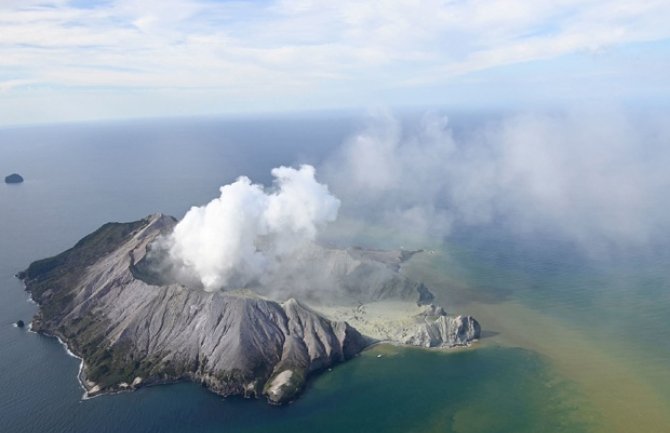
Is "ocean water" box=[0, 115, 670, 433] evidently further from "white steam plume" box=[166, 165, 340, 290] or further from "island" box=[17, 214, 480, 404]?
"white steam plume" box=[166, 165, 340, 290]

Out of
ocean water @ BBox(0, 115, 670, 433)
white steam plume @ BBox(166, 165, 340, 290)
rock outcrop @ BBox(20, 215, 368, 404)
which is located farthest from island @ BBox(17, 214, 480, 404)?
white steam plume @ BBox(166, 165, 340, 290)

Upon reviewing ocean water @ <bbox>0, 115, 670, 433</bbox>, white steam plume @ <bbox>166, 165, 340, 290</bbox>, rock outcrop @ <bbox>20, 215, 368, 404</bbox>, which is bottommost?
ocean water @ <bbox>0, 115, 670, 433</bbox>

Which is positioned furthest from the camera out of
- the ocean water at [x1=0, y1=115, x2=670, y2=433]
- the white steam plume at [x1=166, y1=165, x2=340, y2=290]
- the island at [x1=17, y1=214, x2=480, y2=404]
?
the white steam plume at [x1=166, y1=165, x2=340, y2=290]

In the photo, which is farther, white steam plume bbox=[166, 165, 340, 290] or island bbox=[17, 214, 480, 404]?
white steam plume bbox=[166, 165, 340, 290]

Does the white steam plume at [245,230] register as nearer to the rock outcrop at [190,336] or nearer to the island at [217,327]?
the island at [217,327]

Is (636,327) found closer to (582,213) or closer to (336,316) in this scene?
(336,316)

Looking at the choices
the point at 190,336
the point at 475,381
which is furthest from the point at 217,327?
the point at 475,381

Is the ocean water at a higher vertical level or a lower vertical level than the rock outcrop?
lower

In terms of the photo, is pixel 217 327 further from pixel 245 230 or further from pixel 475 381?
pixel 475 381
